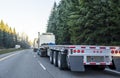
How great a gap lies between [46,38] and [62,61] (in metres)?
25.0

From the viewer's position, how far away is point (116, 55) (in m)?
15.4

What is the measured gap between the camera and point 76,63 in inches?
587

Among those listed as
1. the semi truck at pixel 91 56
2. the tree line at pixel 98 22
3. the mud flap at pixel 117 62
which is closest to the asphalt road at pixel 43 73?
the mud flap at pixel 117 62

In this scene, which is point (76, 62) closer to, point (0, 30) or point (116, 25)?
point (116, 25)

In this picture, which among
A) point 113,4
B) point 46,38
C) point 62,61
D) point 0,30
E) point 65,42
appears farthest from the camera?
point 0,30

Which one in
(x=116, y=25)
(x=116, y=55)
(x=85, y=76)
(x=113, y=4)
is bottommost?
(x=85, y=76)

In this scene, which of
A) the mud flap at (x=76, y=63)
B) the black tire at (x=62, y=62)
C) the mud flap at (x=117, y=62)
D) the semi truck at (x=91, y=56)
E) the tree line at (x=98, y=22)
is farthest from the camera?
the tree line at (x=98, y=22)

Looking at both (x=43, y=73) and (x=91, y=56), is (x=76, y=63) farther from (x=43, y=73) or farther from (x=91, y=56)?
(x=43, y=73)

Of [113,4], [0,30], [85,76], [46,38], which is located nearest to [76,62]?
[85,76]

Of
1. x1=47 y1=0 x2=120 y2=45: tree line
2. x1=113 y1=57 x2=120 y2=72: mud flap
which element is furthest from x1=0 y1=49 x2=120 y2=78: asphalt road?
x1=47 y1=0 x2=120 y2=45: tree line

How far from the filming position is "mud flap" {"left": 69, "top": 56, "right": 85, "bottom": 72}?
14.8 meters

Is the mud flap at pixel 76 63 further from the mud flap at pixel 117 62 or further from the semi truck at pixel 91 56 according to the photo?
the mud flap at pixel 117 62

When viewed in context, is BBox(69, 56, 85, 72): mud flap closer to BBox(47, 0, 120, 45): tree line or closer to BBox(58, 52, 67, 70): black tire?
BBox(58, 52, 67, 70): black tire

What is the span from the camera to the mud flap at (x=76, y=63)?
1478 cm
